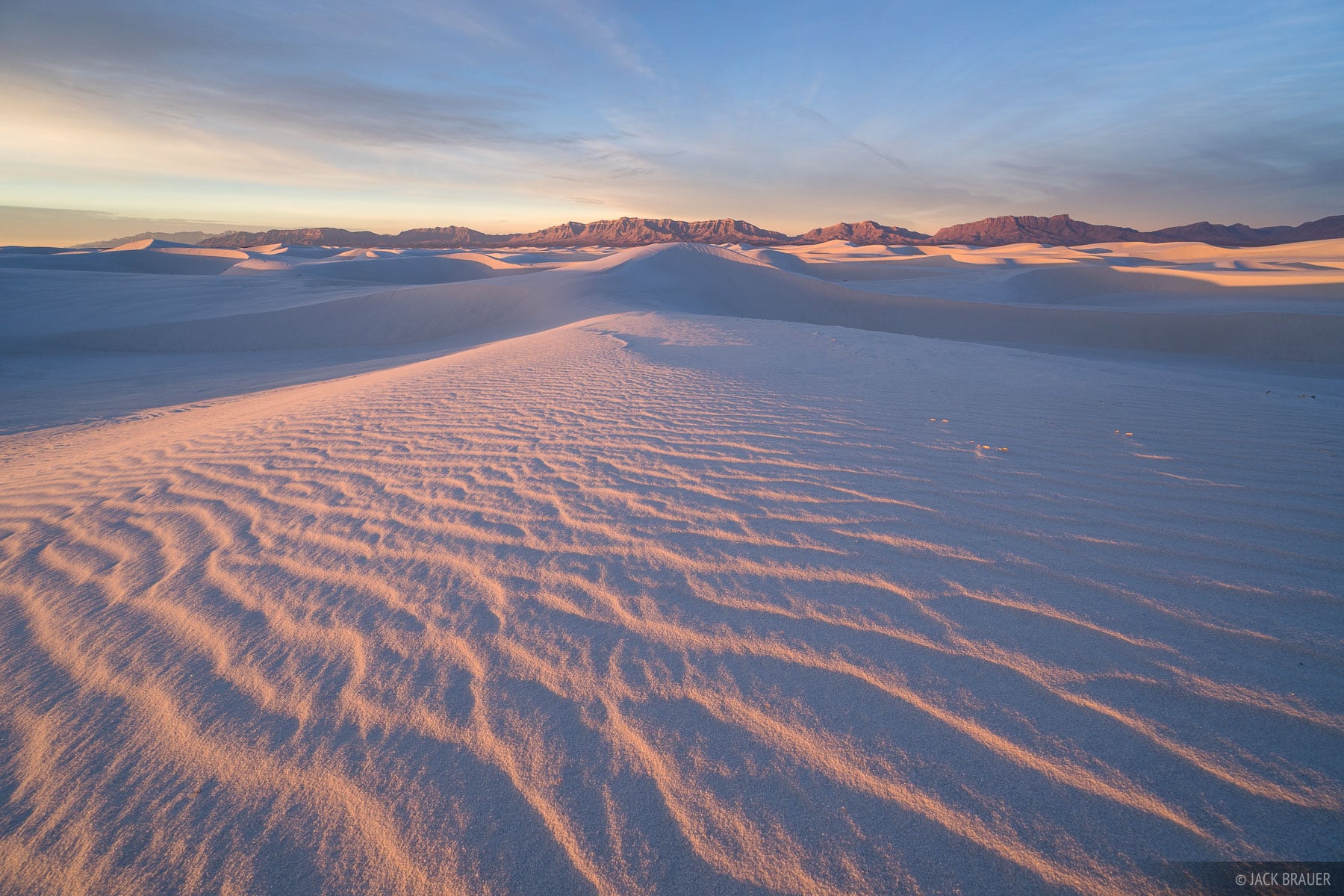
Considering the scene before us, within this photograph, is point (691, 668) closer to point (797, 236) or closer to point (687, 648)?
point (687, 648)

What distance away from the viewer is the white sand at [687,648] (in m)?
1.58

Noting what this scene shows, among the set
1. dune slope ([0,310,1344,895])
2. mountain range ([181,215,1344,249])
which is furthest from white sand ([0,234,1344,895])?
mountain range ([181,215,1344,249])

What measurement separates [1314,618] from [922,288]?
2401 centimetres

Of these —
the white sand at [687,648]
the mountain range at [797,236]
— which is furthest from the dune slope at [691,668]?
the mountain range at [797,236]

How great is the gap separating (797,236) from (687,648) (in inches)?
4660

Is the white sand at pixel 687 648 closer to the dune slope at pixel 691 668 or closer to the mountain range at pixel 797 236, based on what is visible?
the dune slope at pixel 691 668

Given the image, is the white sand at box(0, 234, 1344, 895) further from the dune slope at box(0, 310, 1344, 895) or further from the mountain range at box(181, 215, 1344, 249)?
the mountain range at box(181, 215, 1344, 249)

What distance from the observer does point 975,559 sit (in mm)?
2623

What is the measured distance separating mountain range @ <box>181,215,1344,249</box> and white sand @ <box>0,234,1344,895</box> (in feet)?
206

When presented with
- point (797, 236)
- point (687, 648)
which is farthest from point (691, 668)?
point (797, 236)

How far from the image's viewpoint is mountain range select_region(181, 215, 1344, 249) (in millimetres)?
76688

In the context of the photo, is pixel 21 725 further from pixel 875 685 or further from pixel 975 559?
pixel 975 559

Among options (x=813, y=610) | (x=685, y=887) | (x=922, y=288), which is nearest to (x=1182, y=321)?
(x=922, y=288)

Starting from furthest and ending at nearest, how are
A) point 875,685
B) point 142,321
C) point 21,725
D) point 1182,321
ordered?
point 142,321, point 1182,321, point 21,725, point 875,685
